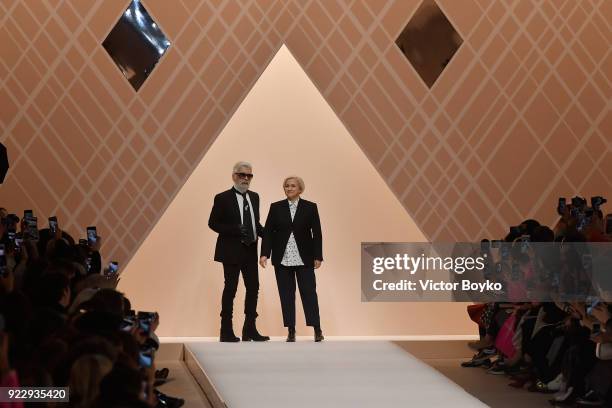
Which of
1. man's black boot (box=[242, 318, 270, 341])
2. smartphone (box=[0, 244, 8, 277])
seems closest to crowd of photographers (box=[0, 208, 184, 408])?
smartphone (box=[0, 244, 8, 277])

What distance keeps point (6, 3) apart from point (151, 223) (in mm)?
1901

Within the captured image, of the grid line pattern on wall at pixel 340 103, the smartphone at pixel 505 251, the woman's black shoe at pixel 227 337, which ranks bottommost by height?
the woman's black shoe at pixel 227 337

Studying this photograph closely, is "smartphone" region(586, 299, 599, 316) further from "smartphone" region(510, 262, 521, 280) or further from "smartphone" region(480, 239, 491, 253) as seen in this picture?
"smartphone" region(480, 239, 491, 253)

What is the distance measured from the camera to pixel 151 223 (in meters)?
7.91

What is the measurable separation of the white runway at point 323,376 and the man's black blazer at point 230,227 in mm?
710

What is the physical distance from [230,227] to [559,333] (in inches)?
108

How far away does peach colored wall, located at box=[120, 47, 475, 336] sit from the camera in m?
8.43

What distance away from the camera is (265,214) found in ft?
27.6

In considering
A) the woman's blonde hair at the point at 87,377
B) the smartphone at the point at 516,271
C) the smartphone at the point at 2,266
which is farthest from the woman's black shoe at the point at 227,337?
the woman's blonde hair at the point at 87,377

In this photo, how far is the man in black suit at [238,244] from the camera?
747 centimetres

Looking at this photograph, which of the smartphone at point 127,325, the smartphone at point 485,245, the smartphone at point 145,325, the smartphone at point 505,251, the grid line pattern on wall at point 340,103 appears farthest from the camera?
the grid line pattern on wall at point 340,103

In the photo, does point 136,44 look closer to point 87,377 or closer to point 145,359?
point 145,359

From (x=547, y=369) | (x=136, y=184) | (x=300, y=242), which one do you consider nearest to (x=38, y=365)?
(x=547, y=369)

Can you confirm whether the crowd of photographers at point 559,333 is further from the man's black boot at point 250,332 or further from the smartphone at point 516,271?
the man's black boot at point 250,332
